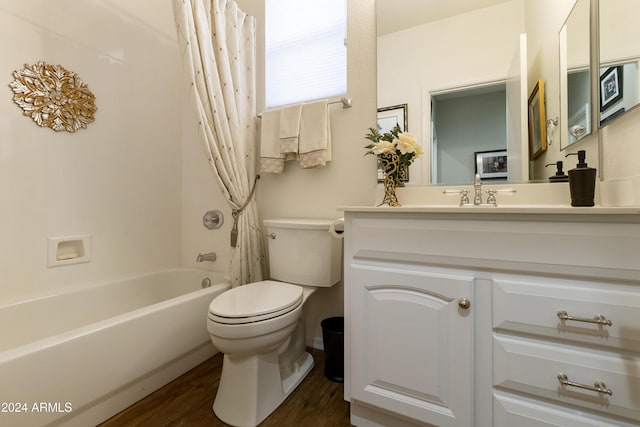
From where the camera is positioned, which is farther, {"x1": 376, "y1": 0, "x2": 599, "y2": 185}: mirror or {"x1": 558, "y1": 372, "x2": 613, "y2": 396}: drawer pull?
{"x1": 376, "y1": 0, "x2": 599, "y2": 185}: mirror

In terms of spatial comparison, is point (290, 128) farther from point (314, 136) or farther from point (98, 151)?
point (98, 151)

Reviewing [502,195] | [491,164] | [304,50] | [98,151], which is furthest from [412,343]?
[98,151]

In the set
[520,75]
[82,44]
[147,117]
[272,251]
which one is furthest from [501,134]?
[82,44]

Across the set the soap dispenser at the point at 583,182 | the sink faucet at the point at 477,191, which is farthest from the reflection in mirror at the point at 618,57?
the sink faucet at the point at 477,191

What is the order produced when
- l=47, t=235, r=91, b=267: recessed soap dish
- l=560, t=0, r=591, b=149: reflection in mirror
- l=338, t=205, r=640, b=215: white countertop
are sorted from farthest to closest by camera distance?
l=47, t=235, r=91, b=267: recessed soap dish → l=560, t=0, r=591, b=149: reflection in mirror → l=338, t=205, r=640, b=215: white countertop

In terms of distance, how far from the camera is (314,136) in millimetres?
1575

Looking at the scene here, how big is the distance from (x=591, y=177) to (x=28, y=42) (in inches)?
99.6

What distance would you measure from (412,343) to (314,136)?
1.16 m

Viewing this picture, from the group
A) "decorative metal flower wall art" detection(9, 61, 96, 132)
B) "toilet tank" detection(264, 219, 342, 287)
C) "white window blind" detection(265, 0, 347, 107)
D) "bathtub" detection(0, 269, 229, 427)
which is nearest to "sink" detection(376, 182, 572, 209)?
"toilet tank" detection(264, 219, 342, 287)

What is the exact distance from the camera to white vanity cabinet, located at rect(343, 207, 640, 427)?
0.68 metres

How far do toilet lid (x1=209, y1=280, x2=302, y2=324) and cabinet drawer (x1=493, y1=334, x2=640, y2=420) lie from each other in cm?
75

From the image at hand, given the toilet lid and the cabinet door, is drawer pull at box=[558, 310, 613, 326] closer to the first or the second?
the cabinet door

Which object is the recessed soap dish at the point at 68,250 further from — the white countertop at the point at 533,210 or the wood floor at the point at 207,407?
the white countertop at the point at 533,210

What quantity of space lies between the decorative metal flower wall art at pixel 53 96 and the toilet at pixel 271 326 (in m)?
1.29
